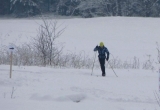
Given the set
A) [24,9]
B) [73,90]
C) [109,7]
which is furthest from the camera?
[24,9]

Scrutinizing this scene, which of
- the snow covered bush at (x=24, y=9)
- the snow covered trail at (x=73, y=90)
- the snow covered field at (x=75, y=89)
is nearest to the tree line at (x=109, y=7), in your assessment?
the snow covered bush at (x=24, y=9)

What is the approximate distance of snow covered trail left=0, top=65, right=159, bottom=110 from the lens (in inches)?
347

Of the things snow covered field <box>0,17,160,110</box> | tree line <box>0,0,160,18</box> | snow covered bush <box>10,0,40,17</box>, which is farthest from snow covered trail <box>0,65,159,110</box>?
snow covered bush <box>10,0,40,17</box>

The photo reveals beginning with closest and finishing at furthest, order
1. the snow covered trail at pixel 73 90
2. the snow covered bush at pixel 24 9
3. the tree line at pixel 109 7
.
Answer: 1. the snow covered trail at pixel 73 90
2. the tree line at pixel 109 7
3. the snow covered bush at pixel 24 9

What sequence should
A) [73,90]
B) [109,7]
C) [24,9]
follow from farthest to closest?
1. [24,9]
2. [109,7]
3. [73,90]

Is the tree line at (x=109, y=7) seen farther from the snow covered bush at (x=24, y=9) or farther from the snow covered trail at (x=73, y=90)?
the snow covered trail at (x=73, y=90)

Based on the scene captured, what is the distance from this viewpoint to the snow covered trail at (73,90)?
8.81 metres

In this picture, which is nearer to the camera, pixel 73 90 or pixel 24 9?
pixel 73 90

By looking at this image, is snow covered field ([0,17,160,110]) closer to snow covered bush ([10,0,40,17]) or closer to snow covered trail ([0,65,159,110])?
snow covered trail ([0,65,159,110])

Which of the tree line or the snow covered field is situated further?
the tree line

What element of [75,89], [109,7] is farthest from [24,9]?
[75,89]

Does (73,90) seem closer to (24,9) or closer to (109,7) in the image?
(109,7)

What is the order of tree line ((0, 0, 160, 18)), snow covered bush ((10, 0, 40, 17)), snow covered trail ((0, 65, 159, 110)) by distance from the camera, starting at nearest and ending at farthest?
snow covered trail ((0, 65, 159, 110)) < tree line ((0, 0, 160, 18)) < snow covered bush ((10, 0, 40, 17))

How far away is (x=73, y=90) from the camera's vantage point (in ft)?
33.7
